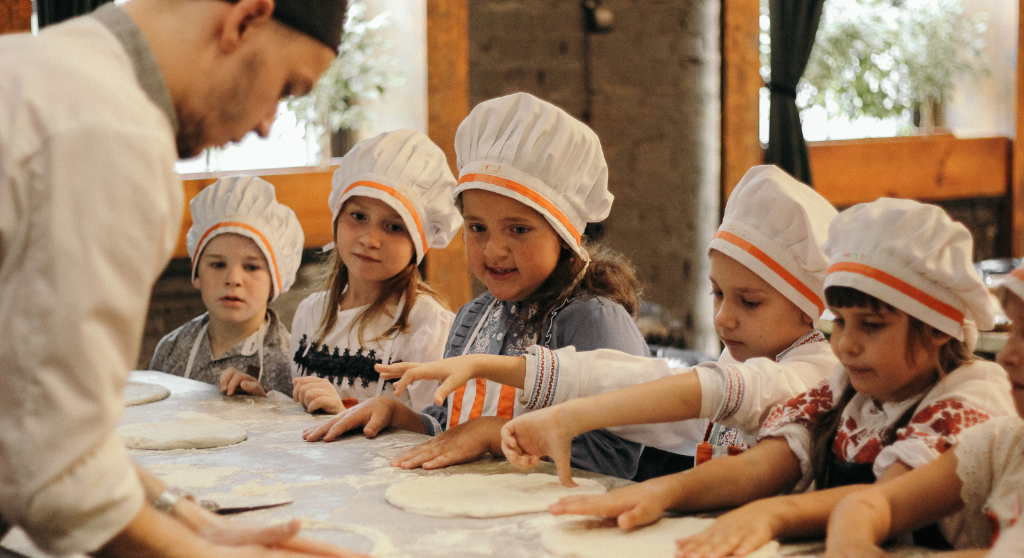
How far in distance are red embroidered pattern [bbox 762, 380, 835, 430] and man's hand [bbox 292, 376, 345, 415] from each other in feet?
3.70

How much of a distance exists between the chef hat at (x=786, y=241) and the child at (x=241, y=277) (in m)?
1.76

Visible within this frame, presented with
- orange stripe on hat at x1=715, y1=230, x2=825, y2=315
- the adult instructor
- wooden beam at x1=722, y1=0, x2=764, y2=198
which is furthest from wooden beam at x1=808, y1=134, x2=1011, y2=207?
the adult instructor

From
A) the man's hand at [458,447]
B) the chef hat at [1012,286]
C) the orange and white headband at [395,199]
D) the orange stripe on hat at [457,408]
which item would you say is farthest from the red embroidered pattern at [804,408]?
the orange and white headband at [395,199]

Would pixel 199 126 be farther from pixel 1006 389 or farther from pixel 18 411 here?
pixel 1006 389

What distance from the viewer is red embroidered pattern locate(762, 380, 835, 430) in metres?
1.40

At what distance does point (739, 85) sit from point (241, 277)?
3034mm

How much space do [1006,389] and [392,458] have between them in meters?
1.05

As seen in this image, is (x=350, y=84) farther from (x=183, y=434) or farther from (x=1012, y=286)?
(x=1012, y=286)

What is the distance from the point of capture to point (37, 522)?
2.53 ft

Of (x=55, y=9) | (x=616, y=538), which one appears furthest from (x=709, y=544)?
(x=55, y=9)

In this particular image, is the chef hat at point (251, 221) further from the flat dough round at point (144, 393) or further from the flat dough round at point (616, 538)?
the flat dough round at point (616, 538)

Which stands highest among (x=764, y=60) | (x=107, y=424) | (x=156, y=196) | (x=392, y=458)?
(x=764, y=60)

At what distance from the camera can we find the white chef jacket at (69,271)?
74 cm

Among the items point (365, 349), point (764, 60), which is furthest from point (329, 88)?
point (764, 60)
